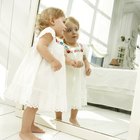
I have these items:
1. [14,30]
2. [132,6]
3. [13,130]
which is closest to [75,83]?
[13,130]

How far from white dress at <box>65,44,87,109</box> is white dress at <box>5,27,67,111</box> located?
0.16 metres

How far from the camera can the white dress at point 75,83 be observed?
144cm

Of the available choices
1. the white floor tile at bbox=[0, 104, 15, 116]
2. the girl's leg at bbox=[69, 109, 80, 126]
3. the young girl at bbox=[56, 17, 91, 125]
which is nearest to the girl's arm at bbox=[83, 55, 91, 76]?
the young girl at bbox=[56, 17, 91, 125]

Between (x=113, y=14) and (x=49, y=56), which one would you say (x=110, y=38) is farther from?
(x=49, y=56)

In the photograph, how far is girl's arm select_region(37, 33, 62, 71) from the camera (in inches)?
47.9

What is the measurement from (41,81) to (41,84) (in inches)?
0.5

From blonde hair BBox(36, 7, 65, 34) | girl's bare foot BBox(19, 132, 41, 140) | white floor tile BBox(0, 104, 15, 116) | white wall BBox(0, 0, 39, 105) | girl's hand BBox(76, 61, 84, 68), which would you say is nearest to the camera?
girl's bare foot BBox(19, 132, 41, 140)

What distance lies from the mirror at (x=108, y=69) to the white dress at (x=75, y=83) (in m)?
0.03

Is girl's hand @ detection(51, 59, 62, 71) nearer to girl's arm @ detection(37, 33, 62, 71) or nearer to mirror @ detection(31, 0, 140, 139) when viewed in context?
girl's arm @ detection(37, 33, 62, 71)

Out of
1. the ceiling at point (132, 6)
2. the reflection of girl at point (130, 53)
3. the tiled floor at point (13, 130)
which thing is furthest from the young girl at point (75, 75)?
the ceiling at point (132, 6)

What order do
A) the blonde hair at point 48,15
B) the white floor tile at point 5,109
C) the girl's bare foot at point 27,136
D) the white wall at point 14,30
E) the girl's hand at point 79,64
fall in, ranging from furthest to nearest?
the white wall at point 14,30
the white floor tile at point 5,109
the girl's hand at point 79,64
the blonde hair at point 48,15
the girl's bare foot at point 27,136

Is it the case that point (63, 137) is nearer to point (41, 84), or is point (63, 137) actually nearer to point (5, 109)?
point (41, 84)

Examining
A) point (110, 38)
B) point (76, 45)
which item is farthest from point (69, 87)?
point (110, 38)

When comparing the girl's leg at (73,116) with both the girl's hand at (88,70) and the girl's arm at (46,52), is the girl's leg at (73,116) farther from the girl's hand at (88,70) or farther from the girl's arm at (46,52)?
the girl's arm at (46,52)
